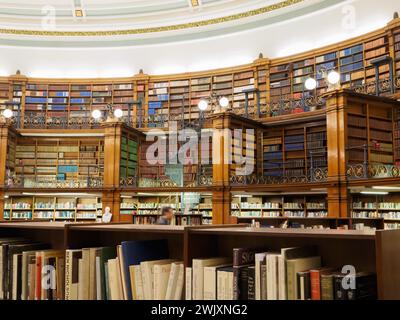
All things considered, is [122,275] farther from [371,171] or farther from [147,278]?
[371,171]

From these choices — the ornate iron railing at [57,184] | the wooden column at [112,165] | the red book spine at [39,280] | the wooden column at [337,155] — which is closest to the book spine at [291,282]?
the red book spine at [39,280]

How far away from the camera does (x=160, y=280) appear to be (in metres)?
1.92

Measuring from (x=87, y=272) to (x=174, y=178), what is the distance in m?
10.1

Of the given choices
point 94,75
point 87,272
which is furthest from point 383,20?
point 87,272

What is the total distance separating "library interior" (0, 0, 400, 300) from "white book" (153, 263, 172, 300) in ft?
11.4

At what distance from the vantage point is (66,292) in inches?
87.3

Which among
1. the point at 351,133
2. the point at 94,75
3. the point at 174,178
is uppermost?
the point at 94,75

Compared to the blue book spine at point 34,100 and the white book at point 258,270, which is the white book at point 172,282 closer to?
the white book at point 258,270

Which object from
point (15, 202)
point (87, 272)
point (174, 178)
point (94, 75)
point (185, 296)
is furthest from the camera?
point (94, 75)

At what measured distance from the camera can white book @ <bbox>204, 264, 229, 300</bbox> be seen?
1.77 metres

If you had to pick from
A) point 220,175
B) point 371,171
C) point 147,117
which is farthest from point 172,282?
point 147,117

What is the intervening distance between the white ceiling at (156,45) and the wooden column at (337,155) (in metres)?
4.12

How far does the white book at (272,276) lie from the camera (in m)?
1.62
